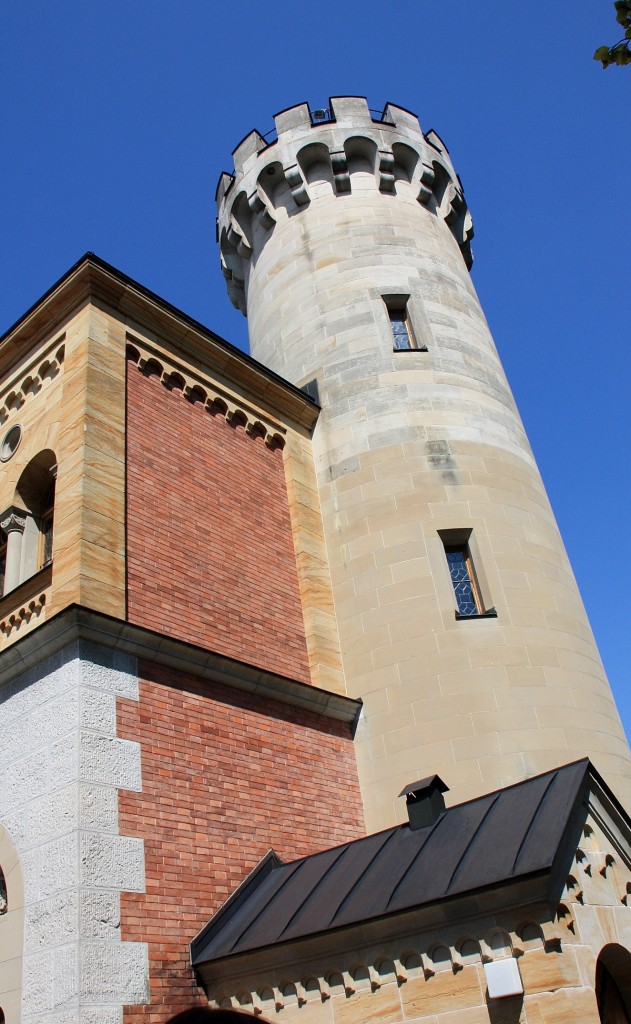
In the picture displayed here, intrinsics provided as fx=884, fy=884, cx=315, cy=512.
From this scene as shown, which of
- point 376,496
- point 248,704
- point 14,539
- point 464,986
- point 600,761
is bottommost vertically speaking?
point 464,986

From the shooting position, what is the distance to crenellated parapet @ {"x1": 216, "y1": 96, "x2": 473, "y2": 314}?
18453mm

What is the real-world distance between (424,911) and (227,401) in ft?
28.2

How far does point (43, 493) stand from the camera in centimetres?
1204

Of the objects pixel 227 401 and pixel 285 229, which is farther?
pixel 285 229

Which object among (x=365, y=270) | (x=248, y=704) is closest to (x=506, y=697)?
(x=248, y=704)

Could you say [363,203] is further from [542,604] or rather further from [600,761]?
[600,761]

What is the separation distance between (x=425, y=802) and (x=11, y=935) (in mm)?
4106

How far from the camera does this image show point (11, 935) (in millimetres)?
8234

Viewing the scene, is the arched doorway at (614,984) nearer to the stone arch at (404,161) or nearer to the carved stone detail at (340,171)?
the carved stone detail at (340,171)

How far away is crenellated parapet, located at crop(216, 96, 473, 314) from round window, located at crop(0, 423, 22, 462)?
28.6 feet

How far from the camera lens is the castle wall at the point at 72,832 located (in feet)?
24.8

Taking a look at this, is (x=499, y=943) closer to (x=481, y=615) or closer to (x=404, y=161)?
(x=481, y=615)

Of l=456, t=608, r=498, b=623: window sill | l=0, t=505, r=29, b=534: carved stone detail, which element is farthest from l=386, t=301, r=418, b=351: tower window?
l=0, t=505, r=29, b=534: carved stone detail

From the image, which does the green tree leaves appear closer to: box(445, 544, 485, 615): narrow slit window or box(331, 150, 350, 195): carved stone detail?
box(445, 544, 485, 615): narrow slit window
